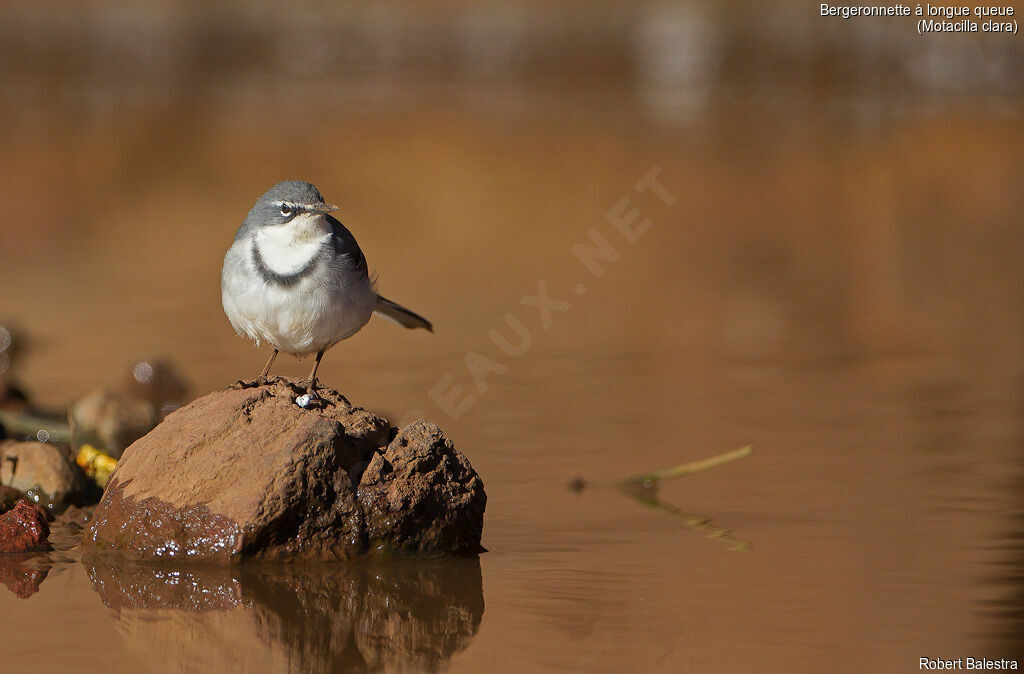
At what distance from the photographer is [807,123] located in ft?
81.8

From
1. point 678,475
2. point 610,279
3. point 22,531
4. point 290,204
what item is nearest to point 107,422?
point 22,531

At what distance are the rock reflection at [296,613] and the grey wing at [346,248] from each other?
4.17ft

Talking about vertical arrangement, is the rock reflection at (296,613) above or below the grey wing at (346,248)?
below

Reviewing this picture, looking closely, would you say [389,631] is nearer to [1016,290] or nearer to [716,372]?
[716,372]

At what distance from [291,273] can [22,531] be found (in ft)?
5.83

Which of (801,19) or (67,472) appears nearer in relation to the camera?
(67,472)

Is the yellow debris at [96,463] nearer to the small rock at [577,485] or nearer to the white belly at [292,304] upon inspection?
the white belly at [292,304]

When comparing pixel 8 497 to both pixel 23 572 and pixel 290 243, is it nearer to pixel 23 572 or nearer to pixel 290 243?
pixel 23 572

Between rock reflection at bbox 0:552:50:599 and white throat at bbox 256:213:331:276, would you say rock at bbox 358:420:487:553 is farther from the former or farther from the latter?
rock reflection at bbox 0:552:50:599

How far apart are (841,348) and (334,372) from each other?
12.8 feet

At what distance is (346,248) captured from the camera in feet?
21.0

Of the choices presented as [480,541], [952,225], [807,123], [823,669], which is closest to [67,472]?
[480,541]

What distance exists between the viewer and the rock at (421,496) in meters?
6.30

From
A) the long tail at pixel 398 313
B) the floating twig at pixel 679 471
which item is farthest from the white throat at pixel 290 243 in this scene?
the floating twig at pixel 679 471
